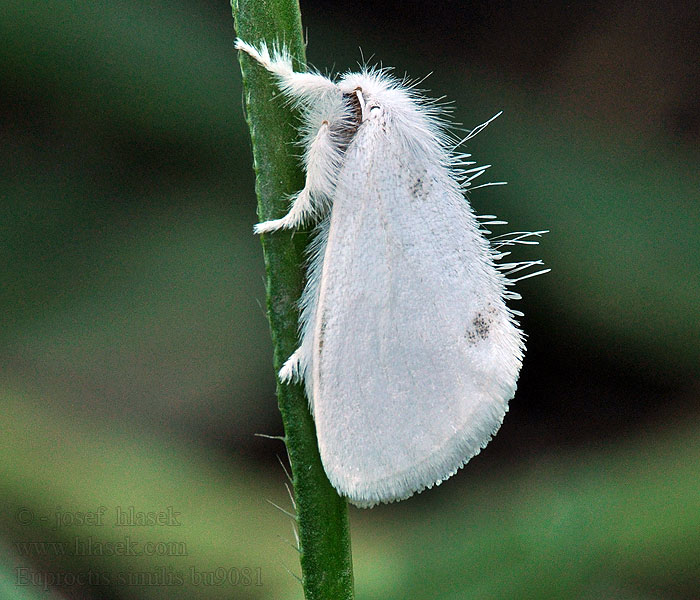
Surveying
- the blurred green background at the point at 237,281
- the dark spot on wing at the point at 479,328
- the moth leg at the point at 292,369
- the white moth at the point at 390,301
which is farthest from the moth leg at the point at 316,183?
the blurred green background at the point at 237,281

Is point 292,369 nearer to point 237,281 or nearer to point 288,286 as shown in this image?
point 288,286

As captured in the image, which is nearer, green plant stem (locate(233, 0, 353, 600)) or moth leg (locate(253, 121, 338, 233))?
green plant stem (locate(233, 0, 353, 600))

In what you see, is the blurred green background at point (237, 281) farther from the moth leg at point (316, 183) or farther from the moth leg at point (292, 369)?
the moth leg at point (316, 183)

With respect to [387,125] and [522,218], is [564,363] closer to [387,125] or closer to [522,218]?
[522,218]

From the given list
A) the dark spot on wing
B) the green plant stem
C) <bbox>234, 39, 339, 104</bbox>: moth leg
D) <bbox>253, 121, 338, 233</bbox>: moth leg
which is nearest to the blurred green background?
the dark spot on wing

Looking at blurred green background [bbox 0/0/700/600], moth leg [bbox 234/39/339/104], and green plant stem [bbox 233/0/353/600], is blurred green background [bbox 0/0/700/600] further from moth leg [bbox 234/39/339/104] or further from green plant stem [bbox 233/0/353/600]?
moth leg [bbox 234/39/339/104]

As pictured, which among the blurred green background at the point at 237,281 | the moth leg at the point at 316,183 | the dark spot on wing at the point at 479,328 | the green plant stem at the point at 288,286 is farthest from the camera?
the blurred green background at the point at 237,281

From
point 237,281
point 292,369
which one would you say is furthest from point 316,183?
point 237,281
